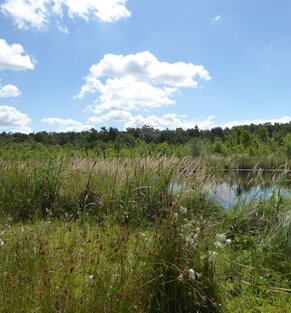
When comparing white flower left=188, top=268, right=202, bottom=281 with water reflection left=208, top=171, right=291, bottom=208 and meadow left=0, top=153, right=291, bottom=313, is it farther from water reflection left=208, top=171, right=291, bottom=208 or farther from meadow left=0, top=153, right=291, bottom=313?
water reflection left=208, top=171, right=291, bottom=208

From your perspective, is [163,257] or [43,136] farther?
[43,136]

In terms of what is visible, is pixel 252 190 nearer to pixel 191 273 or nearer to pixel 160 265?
pixel 160 265

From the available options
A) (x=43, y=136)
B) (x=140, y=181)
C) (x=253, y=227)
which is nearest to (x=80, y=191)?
(x=140, y=181)

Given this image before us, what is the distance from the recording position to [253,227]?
595cm

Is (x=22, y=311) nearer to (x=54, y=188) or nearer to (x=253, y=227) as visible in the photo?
(x=253, y=227)

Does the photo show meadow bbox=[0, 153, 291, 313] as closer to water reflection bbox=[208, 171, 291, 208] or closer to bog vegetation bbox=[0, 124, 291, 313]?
bog vegetation bbox=[0, 124, 291, 313]

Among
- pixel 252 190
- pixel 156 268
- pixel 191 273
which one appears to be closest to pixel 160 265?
pixel 156 268

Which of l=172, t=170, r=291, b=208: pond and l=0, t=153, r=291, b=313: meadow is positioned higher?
l=172, t=170, r=291, b=208: pond

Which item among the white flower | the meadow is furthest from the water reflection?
the white flower

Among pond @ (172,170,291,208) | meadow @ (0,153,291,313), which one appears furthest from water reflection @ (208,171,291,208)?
meadow @ (0,153,291,313)

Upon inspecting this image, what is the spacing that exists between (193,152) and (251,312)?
4550cm

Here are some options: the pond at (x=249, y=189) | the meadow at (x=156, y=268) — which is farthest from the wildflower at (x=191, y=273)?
the pond at (x=249, y=189)

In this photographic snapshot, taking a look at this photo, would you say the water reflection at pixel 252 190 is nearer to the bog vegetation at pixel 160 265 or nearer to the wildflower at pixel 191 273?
the bog vegetation at pixel 160 265

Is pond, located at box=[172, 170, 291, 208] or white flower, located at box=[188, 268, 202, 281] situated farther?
pond, located at box=[172, 170, 291, 208]
